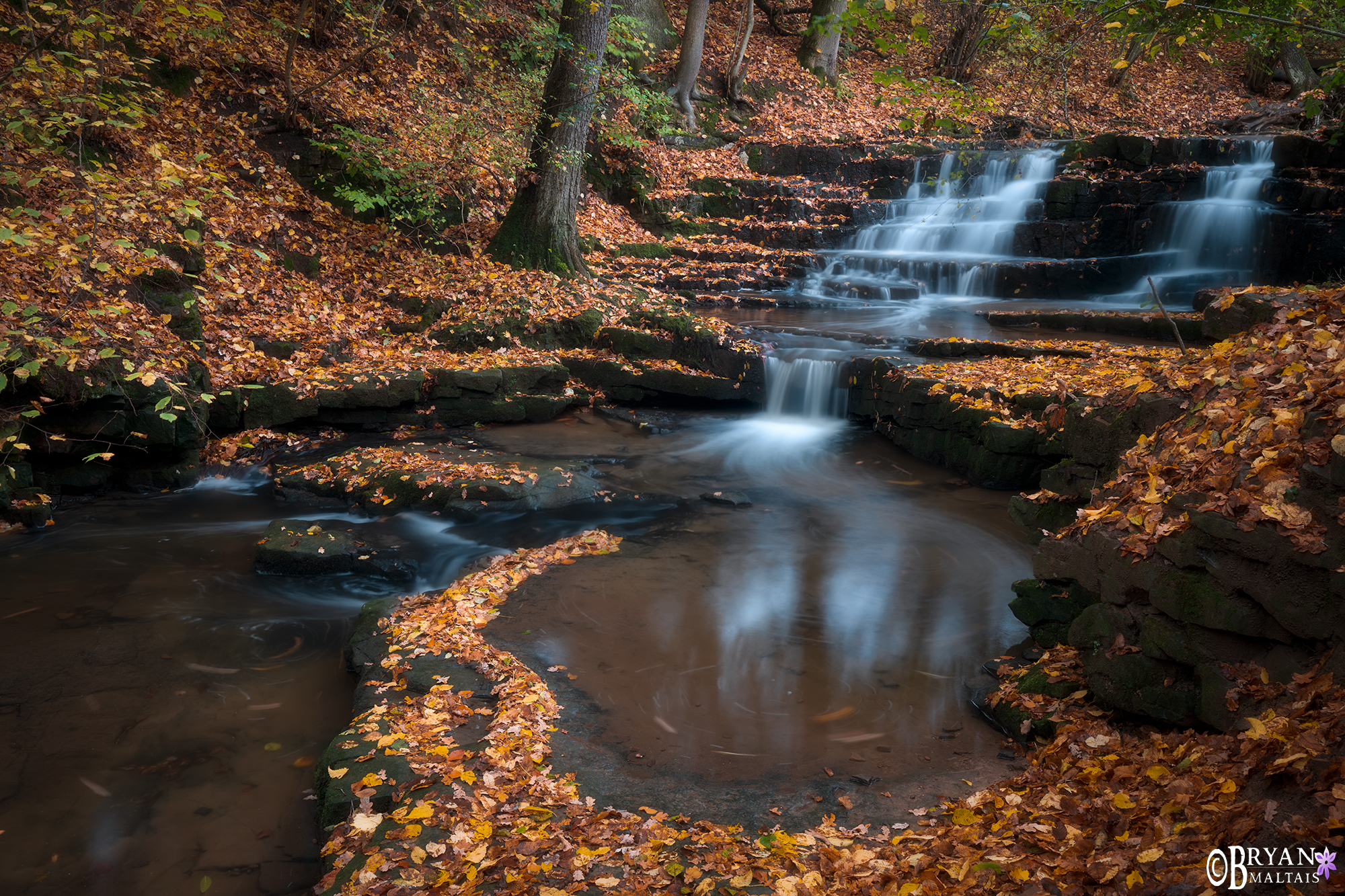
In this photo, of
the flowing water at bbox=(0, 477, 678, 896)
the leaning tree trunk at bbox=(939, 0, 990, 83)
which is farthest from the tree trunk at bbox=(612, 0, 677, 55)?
the flowing water at bbox=(0, 477, 678, 896)

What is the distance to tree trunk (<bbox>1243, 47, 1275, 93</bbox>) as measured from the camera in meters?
20.5

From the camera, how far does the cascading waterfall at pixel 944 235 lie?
13680mm

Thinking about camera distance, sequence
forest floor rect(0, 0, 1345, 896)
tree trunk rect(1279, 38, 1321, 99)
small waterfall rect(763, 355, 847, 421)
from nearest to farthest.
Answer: forest floor rect(0, 0, 1345, 896) → small waterfall rect(763, 355, 847, 421) → tree trunk rect(1279, 38, 1321, 99)

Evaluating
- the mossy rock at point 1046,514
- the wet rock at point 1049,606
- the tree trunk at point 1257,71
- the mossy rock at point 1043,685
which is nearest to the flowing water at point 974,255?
the mossy rock at point 1046,514

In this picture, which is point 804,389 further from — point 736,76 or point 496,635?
point 736,76

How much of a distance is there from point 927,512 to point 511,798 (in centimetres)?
533

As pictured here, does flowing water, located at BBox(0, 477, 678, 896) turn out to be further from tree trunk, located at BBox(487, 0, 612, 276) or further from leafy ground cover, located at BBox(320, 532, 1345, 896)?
tree trunk, located at BBox(487, 0, 612, 276)

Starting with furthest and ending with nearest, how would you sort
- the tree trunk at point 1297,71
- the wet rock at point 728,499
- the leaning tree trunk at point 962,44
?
1. the leaning tree trunk at point 962,44
2. the tree trunk at point 1297,71
3. the wet rock at point 728,499

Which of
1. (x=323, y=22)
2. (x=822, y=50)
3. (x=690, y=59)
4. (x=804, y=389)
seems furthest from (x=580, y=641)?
(x=822, y=50)

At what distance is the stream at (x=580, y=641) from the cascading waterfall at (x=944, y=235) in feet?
16.9

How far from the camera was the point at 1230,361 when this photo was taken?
437cm

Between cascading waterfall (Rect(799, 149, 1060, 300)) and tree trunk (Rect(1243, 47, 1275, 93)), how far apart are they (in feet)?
34.2

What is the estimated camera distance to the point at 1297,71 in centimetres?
1991

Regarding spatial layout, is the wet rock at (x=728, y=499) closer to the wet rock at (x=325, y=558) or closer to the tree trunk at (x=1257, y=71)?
the wet rock at (x=325, y=558)
